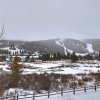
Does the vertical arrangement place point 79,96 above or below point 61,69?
below

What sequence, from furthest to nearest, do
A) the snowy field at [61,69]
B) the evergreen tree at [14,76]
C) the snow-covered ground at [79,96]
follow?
the snowy field at [61,69] → the evergreen tree at [14,76] → the snow-covered ground at [79,96]

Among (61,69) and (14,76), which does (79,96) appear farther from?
(61,69)

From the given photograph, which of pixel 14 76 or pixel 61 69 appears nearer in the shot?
pixel 14 76

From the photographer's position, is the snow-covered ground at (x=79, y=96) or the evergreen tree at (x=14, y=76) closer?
the snow-covered ground at (x=79, y=96)

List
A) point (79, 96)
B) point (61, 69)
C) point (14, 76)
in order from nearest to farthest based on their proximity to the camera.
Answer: point (79, 96), point (14, 76), point (61, 69)

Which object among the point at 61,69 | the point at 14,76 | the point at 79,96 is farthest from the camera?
the point at 61,69

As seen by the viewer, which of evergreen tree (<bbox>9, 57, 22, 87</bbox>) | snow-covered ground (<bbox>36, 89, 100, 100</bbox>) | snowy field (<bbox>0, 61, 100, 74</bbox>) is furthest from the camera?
snowy field (<bbox>0, 61, 100, 74</bbox>)

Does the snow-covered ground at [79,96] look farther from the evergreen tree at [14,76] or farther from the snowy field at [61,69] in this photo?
the snowy field at [61,69]

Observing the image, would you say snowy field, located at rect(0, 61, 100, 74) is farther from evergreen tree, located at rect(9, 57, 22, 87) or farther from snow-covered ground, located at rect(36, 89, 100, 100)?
snow-covered ground, located at rect(36, 89, 100, 100)

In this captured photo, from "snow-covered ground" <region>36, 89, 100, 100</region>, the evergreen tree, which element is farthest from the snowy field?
"snow-covered ground" <region>36, 89, 100, 100</region>

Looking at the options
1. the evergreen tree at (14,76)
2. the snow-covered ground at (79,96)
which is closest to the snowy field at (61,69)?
the evergreen tree at (14,76)

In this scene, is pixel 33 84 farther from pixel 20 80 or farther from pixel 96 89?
pixel 96 89

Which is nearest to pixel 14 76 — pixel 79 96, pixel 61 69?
pixel 79 96

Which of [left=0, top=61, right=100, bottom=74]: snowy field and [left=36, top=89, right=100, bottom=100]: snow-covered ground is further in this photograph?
[left=0, top=61, right=100, bottom=74]: snowy field
